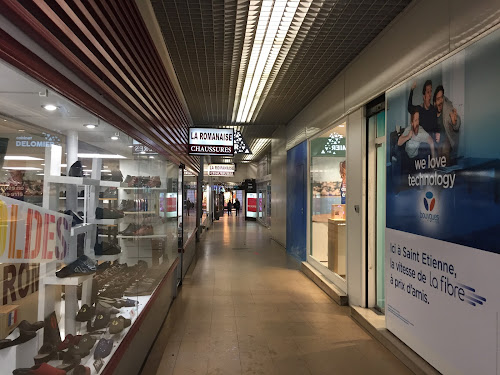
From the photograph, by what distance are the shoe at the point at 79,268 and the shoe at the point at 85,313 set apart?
306 mm

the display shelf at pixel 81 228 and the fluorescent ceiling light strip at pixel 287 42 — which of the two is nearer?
the display shelf at pixel 81 228

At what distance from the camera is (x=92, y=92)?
2137 mm

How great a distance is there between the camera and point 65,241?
7.41 ft

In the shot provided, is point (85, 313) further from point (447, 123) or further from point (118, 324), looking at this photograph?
point (447, 123)

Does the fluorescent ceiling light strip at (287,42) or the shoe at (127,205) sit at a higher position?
the fluorescent ceiling light strip at (287,42)

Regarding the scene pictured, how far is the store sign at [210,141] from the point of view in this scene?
284 inches

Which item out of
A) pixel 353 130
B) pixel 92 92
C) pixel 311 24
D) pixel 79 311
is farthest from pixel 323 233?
pixel 92 92

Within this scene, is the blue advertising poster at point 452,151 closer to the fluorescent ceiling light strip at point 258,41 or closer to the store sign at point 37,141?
the fluorescent ceiling light strip at point 258,41

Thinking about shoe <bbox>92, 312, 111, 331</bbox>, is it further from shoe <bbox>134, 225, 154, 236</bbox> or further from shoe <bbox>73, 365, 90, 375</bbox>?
shoe <bbox>134, 225, 154, 236</bbox>

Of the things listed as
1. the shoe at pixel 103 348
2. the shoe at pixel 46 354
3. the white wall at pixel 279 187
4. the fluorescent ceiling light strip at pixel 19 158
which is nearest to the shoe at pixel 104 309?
the shoe at pixel 103 348

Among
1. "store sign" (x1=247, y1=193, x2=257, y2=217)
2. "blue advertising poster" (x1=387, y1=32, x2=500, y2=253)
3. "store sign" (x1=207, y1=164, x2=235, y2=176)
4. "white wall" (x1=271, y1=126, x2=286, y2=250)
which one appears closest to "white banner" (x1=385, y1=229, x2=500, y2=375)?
"blue advertising poster" (x1=387, y1=32, x2=500, y2=253)

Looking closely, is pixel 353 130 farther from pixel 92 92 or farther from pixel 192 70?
pixel 92 92

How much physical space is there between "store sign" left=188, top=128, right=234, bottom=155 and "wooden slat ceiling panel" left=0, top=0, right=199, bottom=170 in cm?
257

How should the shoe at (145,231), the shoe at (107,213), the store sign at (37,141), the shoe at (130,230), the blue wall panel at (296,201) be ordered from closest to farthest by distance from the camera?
the store sign at (37,141) → the shoe at (107,213) → the shoe at (130,230) → the shoe at (145,231) → the blue wall panel at (296,201)
